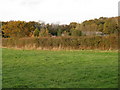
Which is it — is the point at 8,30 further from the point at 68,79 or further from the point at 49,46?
the point at 68,79

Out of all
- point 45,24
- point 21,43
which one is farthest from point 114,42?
point 45,24

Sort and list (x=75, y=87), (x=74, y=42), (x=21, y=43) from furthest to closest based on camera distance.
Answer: (x=21, y=43) → (x=74, y=42) → (x=75, y=87)

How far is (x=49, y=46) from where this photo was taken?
2338 centimetres

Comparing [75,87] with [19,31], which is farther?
[19,31]

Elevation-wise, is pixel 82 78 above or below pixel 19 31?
below

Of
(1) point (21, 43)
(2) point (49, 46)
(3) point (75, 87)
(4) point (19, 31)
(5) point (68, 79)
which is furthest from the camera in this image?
(4) point (19, 31)

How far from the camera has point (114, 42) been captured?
63.8ft

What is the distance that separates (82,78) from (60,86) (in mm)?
1087

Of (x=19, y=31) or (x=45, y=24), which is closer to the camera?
(x=19, y=31)

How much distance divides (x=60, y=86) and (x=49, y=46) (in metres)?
18.3

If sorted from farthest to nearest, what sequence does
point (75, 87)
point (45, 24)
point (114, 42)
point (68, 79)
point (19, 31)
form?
point (45, 24) → point (19, 31) → point (114, 42) → point (68, 79) → point (75, 87)

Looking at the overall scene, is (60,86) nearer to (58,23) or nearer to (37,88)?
(37,88)

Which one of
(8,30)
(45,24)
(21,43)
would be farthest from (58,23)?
(21,43)

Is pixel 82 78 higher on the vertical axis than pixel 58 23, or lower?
lower
